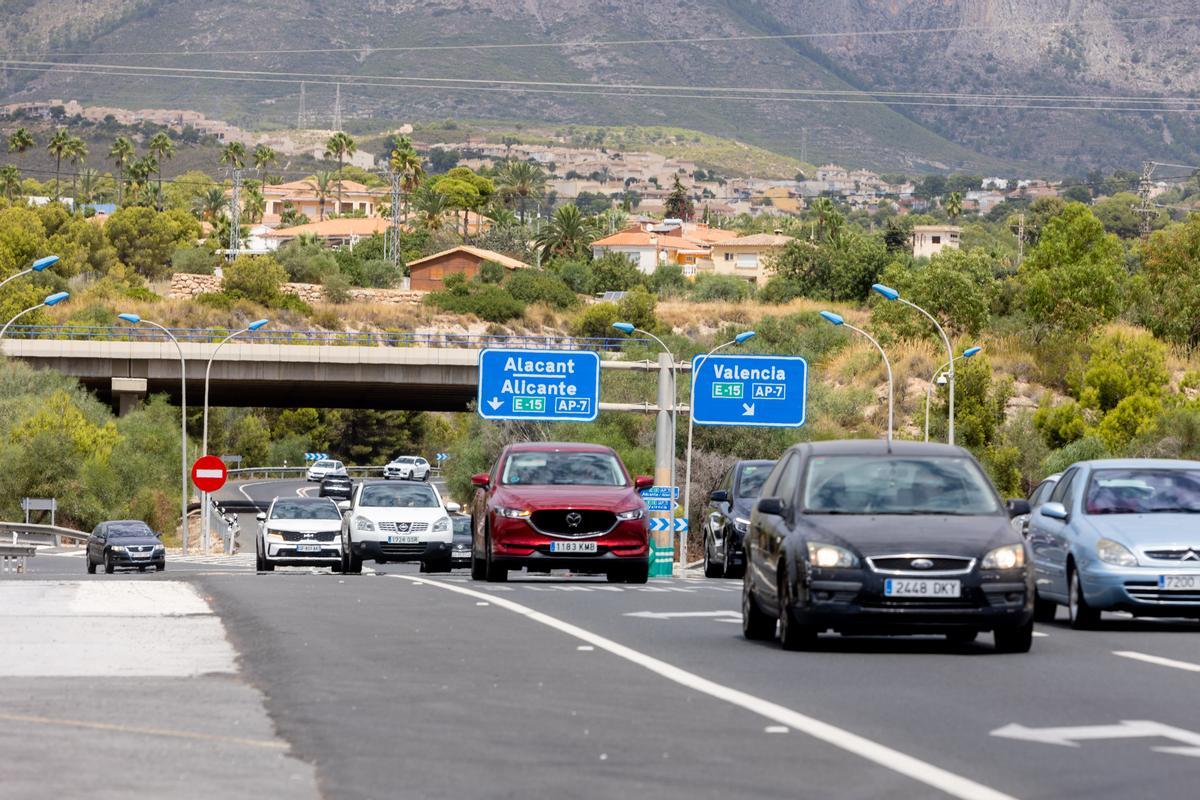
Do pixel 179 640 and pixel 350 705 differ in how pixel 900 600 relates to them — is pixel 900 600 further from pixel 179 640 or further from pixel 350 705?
pixel 179 640

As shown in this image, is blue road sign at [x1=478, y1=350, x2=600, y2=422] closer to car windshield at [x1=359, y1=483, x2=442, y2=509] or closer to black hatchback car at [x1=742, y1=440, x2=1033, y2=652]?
car windshield at [x1=359, y1=483, x2=442, y2=509]

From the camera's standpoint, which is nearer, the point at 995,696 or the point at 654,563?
the point at 995,696

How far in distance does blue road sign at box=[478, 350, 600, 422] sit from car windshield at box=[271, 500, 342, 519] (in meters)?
11.6

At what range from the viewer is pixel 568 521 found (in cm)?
2556

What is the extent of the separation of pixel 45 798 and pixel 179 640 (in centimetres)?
772

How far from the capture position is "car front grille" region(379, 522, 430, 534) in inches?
1330

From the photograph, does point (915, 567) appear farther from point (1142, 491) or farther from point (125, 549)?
point (125, 549)

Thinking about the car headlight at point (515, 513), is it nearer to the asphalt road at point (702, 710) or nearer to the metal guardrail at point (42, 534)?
the asphalt road at point (702, 710)

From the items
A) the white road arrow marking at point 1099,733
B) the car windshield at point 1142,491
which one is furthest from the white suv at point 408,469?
the white road arrow marking at point 1099,733

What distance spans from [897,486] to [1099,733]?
4991mm

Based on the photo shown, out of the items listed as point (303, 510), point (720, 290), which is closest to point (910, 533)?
point (303, 510)

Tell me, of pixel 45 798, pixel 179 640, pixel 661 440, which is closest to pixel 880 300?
pixel 661 440

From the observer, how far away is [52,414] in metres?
81.1

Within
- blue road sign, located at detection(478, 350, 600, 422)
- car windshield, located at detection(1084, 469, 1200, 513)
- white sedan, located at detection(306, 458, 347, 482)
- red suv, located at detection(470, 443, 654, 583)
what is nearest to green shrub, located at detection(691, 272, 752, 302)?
white sedan, located at detection(306, 458, 347, 482)
